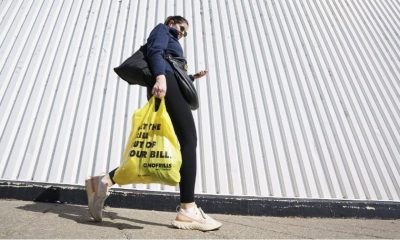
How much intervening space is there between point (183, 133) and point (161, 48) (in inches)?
16.5

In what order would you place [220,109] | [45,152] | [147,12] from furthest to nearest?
[147,12]
[220,109]
[45,152]

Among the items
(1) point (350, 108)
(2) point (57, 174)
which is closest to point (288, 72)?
(1) point (350, 108)

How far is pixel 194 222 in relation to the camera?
6.10ft

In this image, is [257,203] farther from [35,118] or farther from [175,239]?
[35,118]

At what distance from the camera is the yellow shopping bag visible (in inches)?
70.9

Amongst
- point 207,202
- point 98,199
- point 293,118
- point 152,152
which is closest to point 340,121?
point 293,118

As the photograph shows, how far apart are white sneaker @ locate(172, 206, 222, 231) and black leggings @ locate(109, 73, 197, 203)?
0.06 metres

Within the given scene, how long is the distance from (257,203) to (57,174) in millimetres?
1250

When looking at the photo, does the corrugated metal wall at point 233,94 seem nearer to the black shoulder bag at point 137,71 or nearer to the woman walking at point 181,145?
the woman walking at point 181,145

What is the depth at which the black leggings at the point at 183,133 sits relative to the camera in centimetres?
192

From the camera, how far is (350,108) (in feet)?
10.5

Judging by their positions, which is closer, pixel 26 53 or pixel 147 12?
pixel 26 53

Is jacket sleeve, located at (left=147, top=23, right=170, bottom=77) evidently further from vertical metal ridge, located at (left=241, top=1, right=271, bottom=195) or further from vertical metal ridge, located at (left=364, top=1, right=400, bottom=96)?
vertical metal ridge, located at (left=364, top=1, right=400, bottom=96)

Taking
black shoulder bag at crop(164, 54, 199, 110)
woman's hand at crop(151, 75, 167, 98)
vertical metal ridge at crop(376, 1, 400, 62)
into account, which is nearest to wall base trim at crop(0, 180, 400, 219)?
black shoulder bag at crop(164, 54, 199, 110)
